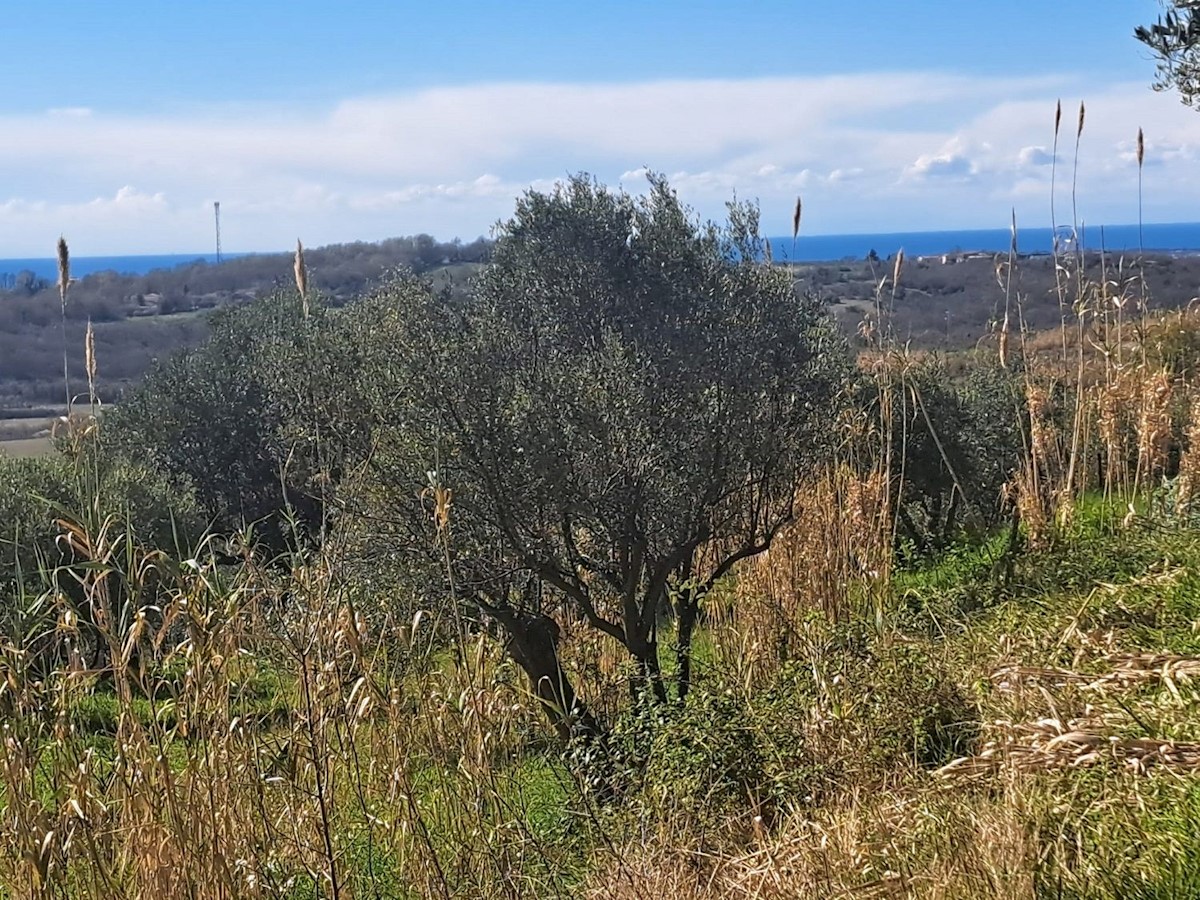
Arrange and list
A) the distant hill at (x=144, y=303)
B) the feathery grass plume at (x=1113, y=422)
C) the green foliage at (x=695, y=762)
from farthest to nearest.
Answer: the distant hill at (x=144, y=303) < the feathery grass plume at (x=1113, y=422) < the green foliage at (x=695, y=762)

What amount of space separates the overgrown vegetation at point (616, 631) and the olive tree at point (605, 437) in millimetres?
24

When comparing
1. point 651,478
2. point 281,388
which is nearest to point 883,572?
point 651,478

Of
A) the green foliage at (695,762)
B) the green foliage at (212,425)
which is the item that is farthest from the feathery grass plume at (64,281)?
the green foliage at (212,425)

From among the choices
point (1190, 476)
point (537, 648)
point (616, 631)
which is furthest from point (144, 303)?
point (1190, 476)

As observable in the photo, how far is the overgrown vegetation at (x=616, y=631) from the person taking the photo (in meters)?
2.76

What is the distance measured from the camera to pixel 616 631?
5.82 metres

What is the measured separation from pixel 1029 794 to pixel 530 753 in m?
2.83

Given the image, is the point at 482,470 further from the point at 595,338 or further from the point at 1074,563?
the point at 1074,563

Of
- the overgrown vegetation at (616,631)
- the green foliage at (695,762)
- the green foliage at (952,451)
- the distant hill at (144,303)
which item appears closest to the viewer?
the overgrown vegetation at (616,631)

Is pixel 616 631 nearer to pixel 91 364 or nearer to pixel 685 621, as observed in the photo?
pixel 685 621

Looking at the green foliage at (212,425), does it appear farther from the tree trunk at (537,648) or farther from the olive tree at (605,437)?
the tree trunk at (537,648)

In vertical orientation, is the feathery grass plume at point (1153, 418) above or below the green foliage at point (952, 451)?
above

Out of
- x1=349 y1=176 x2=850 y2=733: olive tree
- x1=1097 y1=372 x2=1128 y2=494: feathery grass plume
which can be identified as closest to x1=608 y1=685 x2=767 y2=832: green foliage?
x1=349 y1=176 x2=850 y2=733: olive tree

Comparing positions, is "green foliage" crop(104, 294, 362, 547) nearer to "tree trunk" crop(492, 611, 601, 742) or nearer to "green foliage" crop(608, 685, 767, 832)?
"tree trunk" crop(492, 611, 601, 742)
